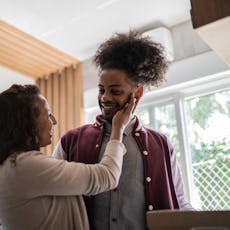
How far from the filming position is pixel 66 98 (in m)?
2.85

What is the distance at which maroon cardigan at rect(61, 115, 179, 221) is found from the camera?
1164mm

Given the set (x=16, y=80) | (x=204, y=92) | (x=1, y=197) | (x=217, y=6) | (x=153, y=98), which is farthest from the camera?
(x=16, y=80)

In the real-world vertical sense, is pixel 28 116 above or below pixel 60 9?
below

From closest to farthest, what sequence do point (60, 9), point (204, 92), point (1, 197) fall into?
point (1, 197) → point (60, 9) → point (204, 92)

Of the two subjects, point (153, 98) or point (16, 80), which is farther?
point (16, 80)

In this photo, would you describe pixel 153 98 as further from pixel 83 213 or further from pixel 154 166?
pixel 83 213

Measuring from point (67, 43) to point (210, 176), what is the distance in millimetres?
1430

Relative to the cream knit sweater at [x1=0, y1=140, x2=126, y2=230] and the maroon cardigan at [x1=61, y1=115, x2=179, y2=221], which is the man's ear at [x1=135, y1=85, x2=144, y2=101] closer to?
the maroon cardigan at [x1=61, y1=115, x2=179, y2=221]

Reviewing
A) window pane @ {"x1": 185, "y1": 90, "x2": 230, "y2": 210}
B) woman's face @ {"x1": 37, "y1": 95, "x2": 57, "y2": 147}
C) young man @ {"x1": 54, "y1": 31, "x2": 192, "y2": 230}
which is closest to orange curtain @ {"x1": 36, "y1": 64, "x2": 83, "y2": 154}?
window pane @ {"x1": 185, "y1": 90, "x2": 230, "y2": 210}

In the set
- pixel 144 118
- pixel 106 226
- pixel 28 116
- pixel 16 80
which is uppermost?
pixel 16 80

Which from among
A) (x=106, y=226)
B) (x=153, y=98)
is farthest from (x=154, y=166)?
(x=153, y=98)

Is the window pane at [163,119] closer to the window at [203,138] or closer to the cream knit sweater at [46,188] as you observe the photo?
the window at [203,138]

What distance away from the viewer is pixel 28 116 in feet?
3.25

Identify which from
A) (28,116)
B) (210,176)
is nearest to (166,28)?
(210,176)
